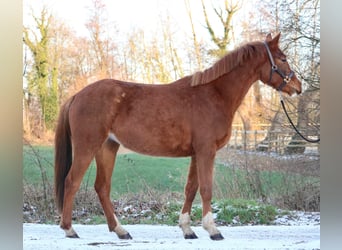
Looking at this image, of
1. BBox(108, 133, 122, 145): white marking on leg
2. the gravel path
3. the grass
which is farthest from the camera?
the grass

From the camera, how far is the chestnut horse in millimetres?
4469

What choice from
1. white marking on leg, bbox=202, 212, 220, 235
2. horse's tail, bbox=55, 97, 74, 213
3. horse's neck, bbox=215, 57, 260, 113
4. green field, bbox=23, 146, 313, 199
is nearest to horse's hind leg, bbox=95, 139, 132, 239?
green field, bbox=23, 146, 313, 199

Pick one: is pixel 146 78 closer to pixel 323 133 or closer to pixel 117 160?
pixel 117 160

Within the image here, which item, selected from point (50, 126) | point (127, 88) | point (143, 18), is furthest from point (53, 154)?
point (143, 18)

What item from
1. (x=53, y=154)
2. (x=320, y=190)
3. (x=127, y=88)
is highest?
(x=127, y=88)

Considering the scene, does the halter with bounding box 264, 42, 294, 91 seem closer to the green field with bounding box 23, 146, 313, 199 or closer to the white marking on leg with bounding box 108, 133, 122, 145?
the green field with bounding box 23, 146, 313, 199

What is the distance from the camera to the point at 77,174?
4445mm

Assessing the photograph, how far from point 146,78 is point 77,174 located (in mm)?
1044

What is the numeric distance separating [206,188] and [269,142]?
79 cm

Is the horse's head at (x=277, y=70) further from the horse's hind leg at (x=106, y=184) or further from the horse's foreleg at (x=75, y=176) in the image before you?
the horse's foreleg at (x=75, y=176)

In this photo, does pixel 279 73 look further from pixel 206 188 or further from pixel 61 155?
pixel 61 155

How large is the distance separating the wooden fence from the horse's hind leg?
42.5 inches

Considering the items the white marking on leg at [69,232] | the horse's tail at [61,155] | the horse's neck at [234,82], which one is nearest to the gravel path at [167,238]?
the white marking on leg at [69,232]

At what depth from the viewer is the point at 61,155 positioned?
178 inches
